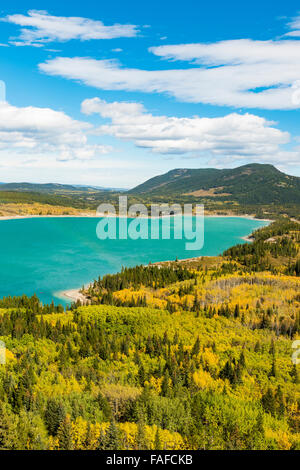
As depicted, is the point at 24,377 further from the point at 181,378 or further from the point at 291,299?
the point at 291,299

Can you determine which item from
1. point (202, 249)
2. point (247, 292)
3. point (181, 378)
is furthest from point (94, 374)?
point (202, 249)

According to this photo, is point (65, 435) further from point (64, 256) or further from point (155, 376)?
point (64, 256)

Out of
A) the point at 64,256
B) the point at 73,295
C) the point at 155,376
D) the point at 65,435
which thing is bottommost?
the point at 73,295

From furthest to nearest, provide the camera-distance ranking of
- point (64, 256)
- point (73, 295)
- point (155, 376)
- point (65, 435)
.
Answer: point (64, 256), point (73, 295), point (155, 376), point (65, 435)

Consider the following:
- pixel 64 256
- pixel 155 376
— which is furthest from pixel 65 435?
pixel 64 256

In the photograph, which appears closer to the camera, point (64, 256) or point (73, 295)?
point (73, 295)

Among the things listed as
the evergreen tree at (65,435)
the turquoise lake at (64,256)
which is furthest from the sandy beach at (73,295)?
the evergreen tree at (65,435)

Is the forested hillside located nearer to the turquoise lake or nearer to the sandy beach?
the sandy beach

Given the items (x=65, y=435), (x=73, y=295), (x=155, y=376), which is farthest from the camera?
(x=73, y=295)

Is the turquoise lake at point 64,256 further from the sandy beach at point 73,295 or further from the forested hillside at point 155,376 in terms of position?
the forested hillside at point 155,376
